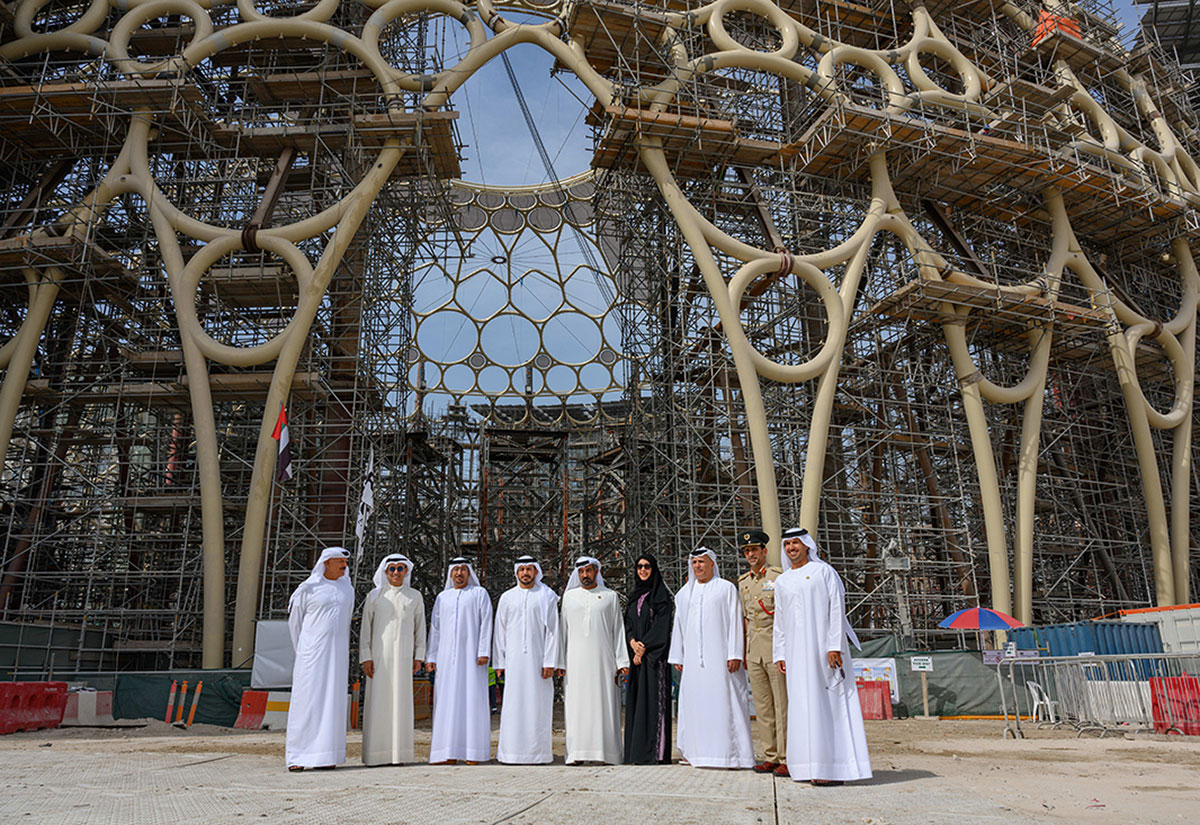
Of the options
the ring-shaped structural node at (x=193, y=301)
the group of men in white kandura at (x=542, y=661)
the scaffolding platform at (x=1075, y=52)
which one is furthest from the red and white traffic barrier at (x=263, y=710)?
the scaffolding platform at (x=1075, y=52)

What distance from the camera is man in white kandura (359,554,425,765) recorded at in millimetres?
7531

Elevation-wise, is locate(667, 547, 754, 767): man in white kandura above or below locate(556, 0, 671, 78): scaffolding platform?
below

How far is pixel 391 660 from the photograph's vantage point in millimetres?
7840

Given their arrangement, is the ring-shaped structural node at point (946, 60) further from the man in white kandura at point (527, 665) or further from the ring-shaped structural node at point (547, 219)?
the ring-shaped structural node at point (547, 219)

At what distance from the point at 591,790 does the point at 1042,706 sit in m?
10.5

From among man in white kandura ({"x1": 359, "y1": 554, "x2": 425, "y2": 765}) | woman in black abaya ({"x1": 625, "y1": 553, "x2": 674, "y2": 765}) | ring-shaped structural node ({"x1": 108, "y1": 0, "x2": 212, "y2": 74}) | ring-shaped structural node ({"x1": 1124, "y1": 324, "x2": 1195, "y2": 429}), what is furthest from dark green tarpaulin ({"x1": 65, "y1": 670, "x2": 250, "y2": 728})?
ring-shaped structural node ({"x1": 1124, "y1": 324, "x2": 1195, "y2": 429})

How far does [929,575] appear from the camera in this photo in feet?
76.6

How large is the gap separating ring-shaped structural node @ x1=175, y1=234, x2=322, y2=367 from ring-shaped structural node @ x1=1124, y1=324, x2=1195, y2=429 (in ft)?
59.7

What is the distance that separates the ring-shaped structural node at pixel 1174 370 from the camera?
21.5 meters

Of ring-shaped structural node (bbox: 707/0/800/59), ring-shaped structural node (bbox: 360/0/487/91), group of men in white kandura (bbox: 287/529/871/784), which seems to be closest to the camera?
group of men in white kandura (bbox: 287/529/871/784)

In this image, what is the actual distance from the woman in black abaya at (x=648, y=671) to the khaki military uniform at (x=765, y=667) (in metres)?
0.89

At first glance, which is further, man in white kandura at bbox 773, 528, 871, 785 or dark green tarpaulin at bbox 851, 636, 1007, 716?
dark green tarpaulin at bbox 851, 636, 1007, 716

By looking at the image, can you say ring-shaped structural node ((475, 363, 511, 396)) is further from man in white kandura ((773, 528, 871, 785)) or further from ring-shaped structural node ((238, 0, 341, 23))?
man in white kandura ((773, 528, 871, 785))

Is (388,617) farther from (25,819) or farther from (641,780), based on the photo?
(25,819)
